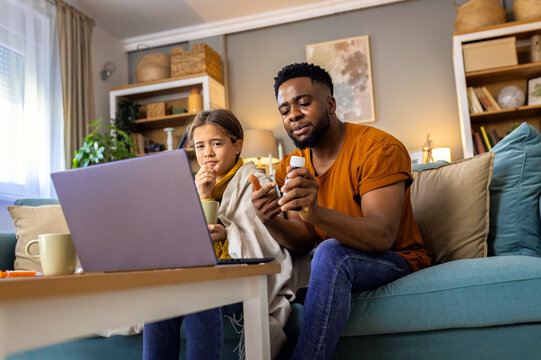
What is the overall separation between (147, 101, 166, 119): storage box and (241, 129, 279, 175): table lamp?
2.94ft

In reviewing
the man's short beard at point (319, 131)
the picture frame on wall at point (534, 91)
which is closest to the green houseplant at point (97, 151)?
the man's short beard at point (319, 131)

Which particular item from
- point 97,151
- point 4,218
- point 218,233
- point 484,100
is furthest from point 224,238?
point 484,100

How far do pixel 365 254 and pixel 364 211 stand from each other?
0.14 metres

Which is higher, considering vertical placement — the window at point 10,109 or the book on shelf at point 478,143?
the window at point 10,109

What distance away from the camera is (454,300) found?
122 centimetres

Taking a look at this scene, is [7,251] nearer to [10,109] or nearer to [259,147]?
[10,109]

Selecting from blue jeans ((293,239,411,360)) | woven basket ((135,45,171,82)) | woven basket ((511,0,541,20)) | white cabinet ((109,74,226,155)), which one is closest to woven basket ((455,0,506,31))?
woven basket ((511,0,541,20))

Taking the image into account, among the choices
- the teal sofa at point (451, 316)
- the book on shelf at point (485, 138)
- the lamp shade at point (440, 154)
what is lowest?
the teal sofa at point (451, 316)

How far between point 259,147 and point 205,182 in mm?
2380

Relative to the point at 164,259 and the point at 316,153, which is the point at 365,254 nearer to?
the point at 316,153

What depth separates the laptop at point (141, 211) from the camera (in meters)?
0.66

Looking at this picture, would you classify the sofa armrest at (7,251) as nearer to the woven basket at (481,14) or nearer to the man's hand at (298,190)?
the man's hand at (298,190)

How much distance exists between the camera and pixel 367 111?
407cm

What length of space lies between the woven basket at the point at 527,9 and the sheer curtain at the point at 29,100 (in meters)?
3.72
